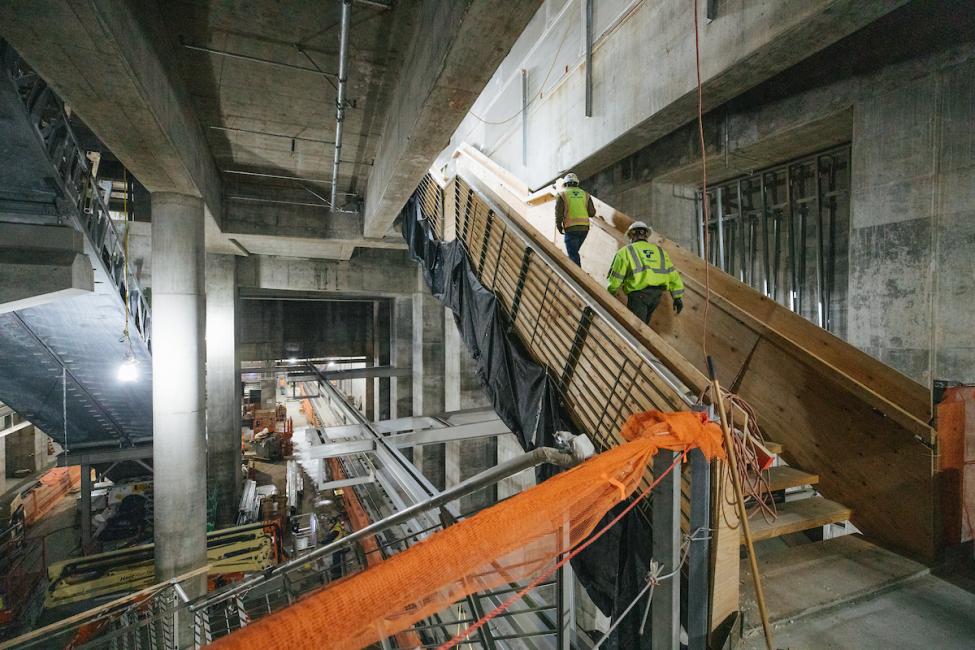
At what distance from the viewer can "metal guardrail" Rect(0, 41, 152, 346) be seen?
440 cm

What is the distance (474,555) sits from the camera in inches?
47.5

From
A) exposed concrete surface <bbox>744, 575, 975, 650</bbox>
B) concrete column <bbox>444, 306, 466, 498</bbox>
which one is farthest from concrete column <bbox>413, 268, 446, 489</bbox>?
exposed concrete surface <bbox>744, 575, 975, 650</bbox>

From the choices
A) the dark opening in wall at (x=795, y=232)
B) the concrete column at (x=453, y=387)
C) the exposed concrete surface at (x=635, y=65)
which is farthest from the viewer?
the concrete column at (x=453, y=387)

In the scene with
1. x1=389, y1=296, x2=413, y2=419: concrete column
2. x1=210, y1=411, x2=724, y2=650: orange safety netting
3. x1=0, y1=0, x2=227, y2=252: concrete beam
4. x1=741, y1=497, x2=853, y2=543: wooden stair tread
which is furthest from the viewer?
x1=389, y1=296, x2=413, y2=419: concrete column

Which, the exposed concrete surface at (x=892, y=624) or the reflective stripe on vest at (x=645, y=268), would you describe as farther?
the reflective stripe on vest at (x=645, y=268)

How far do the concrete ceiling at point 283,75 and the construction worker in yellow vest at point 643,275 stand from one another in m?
3.61

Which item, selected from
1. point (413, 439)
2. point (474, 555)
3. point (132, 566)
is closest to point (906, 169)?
point (474, 555)

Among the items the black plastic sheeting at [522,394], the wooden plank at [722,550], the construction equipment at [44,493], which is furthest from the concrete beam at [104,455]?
the wooden plank at [722,550]

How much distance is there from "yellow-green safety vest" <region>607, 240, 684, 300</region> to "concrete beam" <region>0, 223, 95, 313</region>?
22.8ft

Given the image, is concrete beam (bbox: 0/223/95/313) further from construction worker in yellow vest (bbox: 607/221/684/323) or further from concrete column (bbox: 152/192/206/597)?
construction worker in yellow vest (bbox: 607/221/684/323)

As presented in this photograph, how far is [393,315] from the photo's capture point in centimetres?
1647

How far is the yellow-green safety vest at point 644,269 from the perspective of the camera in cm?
430

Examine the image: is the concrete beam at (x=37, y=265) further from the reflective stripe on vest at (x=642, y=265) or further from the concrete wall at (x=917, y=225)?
the concrete wall at (x=917, y=225)

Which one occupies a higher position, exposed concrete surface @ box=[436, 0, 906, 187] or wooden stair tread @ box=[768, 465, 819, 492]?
exposed concrete surface @ box=[436, 0, 906, 187]
